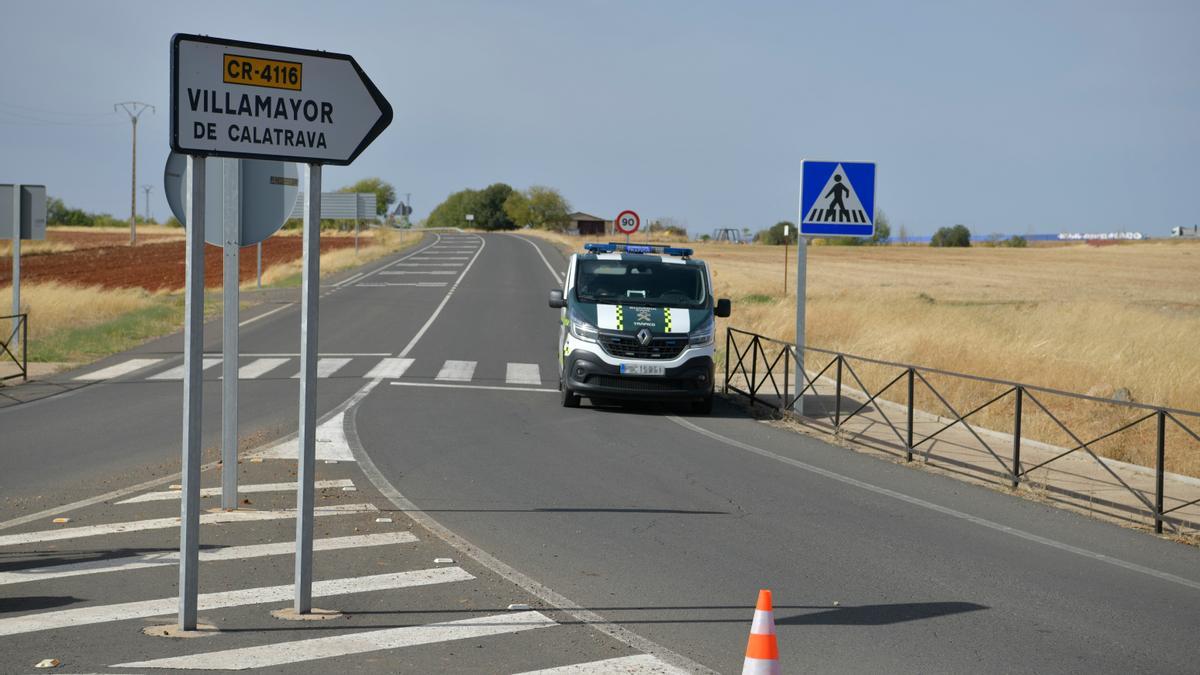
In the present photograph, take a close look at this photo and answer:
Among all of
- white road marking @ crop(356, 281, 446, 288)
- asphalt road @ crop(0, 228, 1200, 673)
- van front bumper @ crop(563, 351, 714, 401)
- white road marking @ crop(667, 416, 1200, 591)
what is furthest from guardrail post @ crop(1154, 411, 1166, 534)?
white road marking @ crop(356, 281, 446, 288)

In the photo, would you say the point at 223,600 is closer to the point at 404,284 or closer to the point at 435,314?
the point at 435,314

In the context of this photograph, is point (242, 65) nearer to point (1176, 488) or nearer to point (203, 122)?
point (203, 122)

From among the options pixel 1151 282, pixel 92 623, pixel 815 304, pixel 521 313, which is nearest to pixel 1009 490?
pixel 92 623

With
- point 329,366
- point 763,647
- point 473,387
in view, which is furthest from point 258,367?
point 763,647

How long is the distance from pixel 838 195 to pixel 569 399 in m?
4.85

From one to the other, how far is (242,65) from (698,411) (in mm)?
11734

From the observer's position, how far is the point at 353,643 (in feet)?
19.4

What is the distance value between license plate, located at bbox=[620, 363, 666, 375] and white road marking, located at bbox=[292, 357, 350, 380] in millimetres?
6851

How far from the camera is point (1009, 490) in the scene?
11.2 meters

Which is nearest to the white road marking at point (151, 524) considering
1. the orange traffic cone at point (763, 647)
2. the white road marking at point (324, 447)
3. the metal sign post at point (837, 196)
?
the white road marking at point (324, 447)

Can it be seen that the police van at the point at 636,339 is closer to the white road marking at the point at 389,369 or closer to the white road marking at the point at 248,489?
the white road marking at the point at 389,369

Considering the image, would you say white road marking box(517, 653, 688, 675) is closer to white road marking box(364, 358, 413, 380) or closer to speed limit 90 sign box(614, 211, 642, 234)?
white road marking box(364, 358, 413, 380)

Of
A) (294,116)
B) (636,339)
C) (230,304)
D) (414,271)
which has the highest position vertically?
(294,116)

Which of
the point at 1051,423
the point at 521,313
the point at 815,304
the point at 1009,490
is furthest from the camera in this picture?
the point at 521,313
